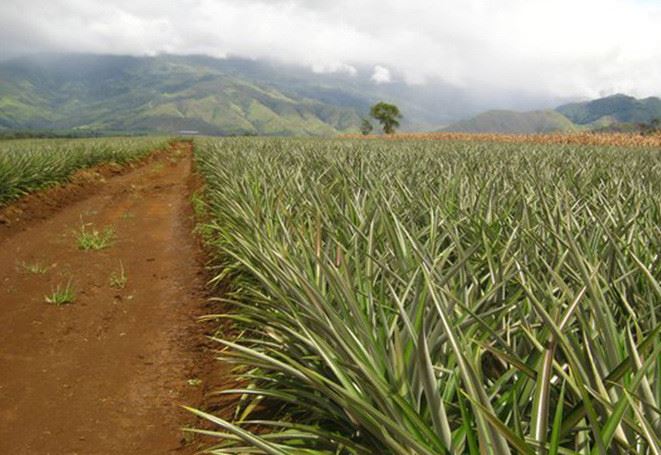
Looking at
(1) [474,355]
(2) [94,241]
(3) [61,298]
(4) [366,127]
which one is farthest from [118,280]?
(4) [366,127]

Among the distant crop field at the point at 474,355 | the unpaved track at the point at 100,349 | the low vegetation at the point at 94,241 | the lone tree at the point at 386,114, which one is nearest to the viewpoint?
the distant crop field at the point at 474,355

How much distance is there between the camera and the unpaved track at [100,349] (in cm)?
275

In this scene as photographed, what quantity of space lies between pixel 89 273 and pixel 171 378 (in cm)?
296

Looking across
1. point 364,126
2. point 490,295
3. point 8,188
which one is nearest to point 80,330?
point 490,295

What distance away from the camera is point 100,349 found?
3.79 meters

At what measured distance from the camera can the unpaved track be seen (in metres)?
2.75

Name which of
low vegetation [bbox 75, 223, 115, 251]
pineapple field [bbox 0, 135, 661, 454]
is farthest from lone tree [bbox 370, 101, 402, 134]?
pineapple field [bbox 0, 135, 661, 454]

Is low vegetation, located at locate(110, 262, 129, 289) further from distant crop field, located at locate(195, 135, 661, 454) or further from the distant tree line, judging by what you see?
the distant tree line

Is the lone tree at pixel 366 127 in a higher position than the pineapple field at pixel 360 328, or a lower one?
lower

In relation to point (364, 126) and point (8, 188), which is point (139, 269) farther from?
point (364, 126)

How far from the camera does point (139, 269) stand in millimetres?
6004

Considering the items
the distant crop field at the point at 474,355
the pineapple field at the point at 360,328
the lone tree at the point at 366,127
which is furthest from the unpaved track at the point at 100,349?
the lone tree at the point at 366,127

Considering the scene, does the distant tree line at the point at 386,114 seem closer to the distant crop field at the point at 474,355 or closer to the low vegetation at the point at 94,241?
the low vegetation at the point at 94,241

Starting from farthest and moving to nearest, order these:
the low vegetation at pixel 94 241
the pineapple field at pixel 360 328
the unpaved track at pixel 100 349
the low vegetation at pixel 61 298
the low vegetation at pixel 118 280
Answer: the low vegetation at pixel 94 241 < the low vegetation at pixel 118 280 < the low vegetation at pixel 61 298 < the unpaved track at pixel 100 349 < the pineapple field at pixel 360 328
